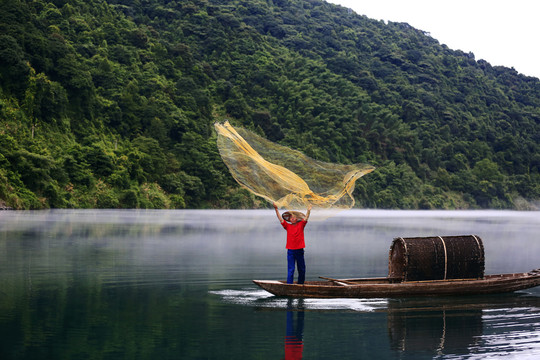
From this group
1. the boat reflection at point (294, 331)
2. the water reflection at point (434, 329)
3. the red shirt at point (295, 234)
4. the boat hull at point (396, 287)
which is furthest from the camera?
the red shirt at point (295, 234)

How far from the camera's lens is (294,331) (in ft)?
43.5

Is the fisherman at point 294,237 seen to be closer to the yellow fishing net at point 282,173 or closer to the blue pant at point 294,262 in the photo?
the blue pant at point 294,262

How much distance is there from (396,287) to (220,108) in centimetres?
10654

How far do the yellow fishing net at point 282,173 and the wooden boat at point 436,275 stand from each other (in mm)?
2123

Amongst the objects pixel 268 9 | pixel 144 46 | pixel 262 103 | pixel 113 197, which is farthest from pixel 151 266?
pixel 268 9

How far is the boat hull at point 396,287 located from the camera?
55.4ft

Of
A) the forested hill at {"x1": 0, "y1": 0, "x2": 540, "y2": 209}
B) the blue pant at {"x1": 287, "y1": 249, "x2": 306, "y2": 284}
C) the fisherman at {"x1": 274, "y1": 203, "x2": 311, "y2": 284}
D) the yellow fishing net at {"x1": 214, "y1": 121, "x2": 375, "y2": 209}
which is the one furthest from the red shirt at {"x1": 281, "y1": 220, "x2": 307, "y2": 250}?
the forested hill at {"x1": 0, "y1": 0, "x2": 540, "y2": 209}

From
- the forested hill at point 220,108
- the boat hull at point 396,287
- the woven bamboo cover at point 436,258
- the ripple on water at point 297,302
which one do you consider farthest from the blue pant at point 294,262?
the forested hill at point 220,108

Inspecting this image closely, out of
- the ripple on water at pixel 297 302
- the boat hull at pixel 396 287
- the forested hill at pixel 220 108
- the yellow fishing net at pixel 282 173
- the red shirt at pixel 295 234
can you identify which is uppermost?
the forested hill at pixel 220 108

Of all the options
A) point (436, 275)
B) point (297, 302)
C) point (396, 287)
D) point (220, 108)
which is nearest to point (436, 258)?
point (436, 275)

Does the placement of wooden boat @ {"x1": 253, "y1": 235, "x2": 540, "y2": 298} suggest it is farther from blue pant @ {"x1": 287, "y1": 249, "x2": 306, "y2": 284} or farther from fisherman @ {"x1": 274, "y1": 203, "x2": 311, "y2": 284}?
fisherman @ {"x1": 274, "y1": 203, "x2": 311, "y2": 284}

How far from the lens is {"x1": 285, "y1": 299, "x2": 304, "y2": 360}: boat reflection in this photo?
38.3ft

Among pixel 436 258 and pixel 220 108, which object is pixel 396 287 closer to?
pixel 436 258

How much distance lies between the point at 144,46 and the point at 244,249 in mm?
100258
